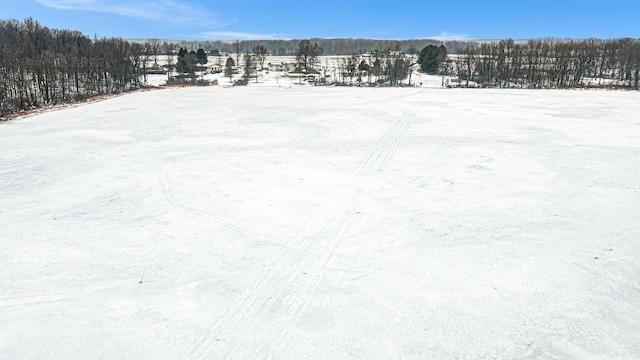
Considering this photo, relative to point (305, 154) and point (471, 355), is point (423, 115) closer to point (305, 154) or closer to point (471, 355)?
point (305, 154)

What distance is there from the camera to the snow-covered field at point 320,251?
13.9 feet

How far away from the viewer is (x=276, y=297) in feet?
16.1

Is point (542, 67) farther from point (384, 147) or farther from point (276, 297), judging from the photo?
point (276, 297)

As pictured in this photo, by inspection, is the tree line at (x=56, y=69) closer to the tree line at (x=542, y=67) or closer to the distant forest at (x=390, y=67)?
the distant forest at (x=390, y=67)

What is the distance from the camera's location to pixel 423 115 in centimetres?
1977

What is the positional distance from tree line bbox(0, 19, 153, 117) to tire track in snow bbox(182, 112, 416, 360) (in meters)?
22.1

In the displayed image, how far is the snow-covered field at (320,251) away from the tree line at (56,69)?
1774cm

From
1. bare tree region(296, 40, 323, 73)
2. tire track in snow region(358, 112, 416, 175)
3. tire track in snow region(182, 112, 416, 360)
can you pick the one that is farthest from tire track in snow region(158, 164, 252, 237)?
bare tree region(296, 40, 323, 73)

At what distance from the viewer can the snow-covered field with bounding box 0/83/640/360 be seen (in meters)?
4.22

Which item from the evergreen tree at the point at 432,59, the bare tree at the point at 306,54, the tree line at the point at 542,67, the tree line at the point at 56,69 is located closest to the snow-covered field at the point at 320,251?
the tree line at the point at 56,69

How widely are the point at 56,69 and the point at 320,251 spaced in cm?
3513

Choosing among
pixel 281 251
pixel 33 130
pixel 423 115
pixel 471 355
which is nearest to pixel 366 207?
pixel 281 251

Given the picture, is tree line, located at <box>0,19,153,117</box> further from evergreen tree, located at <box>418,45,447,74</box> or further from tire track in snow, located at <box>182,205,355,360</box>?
evergreen tree, located at <box>418,45,447,74</box>

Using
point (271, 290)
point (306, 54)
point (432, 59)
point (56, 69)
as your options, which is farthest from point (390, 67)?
point (271, 290)
